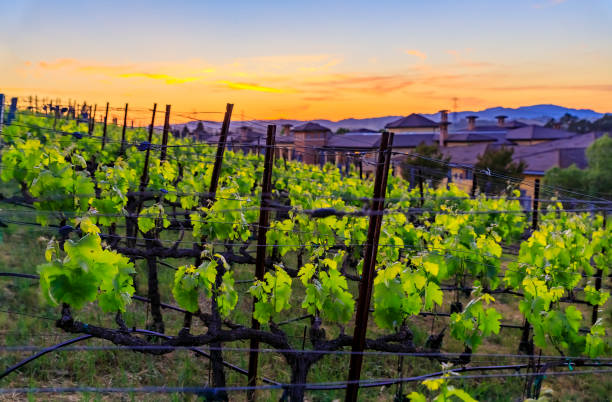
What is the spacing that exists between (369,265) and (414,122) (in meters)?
62.4

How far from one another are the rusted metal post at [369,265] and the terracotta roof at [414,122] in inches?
2355

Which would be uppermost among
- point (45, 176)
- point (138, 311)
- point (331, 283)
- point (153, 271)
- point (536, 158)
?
point (536, 158)

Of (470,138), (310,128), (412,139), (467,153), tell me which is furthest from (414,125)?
(467,153)

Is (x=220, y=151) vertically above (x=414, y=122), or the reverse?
(x=414, y=122)

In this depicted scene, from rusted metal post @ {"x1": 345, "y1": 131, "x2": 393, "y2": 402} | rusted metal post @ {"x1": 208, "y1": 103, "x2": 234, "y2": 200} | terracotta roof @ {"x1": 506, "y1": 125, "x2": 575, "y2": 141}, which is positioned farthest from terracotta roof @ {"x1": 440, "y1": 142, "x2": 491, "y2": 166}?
rusted metal post @ {"x1": 345, "y1": 131, "x2": 393, "y2": 402}

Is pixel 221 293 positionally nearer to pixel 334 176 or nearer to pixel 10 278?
pixel 10 278

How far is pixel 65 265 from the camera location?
403 centimetres

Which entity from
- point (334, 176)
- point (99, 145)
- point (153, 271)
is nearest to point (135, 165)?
point (99, 145)

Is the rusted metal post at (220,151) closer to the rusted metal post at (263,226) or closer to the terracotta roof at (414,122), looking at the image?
the rusted metal post at (263,226)

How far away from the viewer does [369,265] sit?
446 cm

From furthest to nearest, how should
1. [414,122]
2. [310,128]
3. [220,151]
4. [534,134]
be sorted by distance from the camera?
[414,122], [534,134], [310,128], [220,151]

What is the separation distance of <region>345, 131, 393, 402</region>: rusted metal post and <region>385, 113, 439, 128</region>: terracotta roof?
2355 inches

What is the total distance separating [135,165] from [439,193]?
678 centimetres

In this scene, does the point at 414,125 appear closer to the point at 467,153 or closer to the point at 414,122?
the point at 414,122
